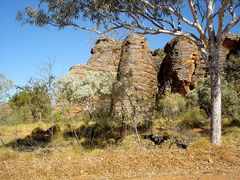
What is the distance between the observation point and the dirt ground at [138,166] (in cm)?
615

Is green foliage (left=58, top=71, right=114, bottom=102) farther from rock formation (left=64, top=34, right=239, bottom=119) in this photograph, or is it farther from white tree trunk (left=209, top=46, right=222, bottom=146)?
rock formation (left=64, top=34, right=239, bottom=119)

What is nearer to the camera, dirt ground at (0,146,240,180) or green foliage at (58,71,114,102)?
dirt ground at (0,146,240,180)

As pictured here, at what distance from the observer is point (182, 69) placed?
29500 mm

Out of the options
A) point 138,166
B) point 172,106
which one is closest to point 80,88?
point 172,106

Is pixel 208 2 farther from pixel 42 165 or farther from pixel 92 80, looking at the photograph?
pixel 92 80

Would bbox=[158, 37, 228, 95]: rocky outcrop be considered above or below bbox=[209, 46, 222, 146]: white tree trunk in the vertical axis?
above

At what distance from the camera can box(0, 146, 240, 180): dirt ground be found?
615 centimetres

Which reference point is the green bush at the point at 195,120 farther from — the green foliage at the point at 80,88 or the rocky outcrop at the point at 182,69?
the rocky outcrop at the point at 182,69

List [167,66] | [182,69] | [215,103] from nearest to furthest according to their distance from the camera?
[215,103], [182,69], [167,66]

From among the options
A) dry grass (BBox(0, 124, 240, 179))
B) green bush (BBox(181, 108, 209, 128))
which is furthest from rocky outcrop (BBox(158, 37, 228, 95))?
dry grass (BBox(0, 124, 240, 179))

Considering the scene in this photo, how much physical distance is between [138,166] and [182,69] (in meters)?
23.8

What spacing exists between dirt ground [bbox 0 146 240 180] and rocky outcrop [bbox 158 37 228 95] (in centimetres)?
2198

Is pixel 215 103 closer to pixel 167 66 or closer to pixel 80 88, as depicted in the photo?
pixel 80 88

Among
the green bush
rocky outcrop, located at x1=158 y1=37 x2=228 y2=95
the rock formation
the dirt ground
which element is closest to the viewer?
the dirt ground
